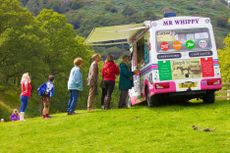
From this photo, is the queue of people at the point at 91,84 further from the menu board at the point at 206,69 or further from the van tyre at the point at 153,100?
the menu board at the point at 206,69

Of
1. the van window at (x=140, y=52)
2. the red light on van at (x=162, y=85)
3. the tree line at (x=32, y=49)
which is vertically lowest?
the red light on van at (x=162, y=85)

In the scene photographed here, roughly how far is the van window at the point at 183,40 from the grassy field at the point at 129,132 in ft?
7.47

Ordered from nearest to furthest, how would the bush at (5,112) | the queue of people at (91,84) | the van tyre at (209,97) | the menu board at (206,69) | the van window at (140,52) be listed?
the menu board at (206,69) → the queue of people at (91,84) → the van tyre at (209,97) → the van window at (140,52) → the bush at (5,112)

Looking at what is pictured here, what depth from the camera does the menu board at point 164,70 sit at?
61.4 feet

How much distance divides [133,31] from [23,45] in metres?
33.1

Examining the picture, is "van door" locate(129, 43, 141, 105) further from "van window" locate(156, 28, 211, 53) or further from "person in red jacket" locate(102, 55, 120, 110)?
"van window" locate(156, 28, 211, 53)

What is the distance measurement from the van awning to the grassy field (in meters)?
3.25

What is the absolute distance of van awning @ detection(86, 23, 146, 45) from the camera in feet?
64.9

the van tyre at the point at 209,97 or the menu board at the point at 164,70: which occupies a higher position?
the menu board at the point at 164,70

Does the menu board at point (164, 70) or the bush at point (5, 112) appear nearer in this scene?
the menu board at point (164, 70)

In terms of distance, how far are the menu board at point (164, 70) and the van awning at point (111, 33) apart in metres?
1.73

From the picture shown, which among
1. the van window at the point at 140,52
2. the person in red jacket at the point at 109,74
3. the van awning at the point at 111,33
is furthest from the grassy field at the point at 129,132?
the van awning at the point at 111,33

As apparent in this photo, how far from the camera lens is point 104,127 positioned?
628 inches

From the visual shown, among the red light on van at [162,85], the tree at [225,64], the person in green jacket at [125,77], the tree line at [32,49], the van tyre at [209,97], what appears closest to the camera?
the red light on van at [162,85]
